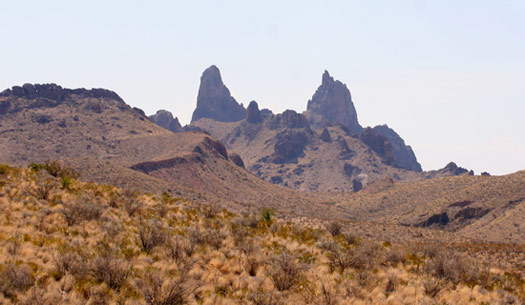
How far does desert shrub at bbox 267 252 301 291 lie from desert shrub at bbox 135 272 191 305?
2.92m

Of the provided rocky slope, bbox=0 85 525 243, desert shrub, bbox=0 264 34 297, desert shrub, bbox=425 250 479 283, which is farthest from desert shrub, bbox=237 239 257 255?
rocky slope, bbox=0 85 525 243

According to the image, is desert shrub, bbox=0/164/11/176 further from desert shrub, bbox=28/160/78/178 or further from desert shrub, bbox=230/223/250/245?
desert shrub, bbox=230/223/250/245

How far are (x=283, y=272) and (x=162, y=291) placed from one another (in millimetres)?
3980

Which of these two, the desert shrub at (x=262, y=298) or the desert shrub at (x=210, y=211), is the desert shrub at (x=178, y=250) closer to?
the desert shrub at (x=262, y=298)

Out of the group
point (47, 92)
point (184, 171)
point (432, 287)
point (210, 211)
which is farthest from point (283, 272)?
point (47, 92)

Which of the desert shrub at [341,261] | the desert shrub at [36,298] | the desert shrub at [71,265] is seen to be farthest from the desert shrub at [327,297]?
the desert shrub at [36,298]

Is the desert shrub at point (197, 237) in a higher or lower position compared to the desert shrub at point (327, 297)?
higher

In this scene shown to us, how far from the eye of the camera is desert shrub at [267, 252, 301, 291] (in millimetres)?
11781

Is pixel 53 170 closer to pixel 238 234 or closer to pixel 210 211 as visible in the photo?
pixel 210 211

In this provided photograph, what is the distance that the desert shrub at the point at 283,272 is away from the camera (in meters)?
11.8

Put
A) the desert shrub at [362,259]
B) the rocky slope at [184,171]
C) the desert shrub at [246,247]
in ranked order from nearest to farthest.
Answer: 1. the desert shrub at [246,247]
2. the desert shrub at [362,259]
3. the rocky slope at [184,171]

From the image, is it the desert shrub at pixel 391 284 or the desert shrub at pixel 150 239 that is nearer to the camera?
the desert shrub at pixel 391 284

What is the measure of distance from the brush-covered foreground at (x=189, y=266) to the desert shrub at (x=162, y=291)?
0.08 feet

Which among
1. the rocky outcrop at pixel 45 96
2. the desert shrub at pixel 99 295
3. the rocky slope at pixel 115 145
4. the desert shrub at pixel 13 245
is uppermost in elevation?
the rocky outcrop at pixel 45 96
